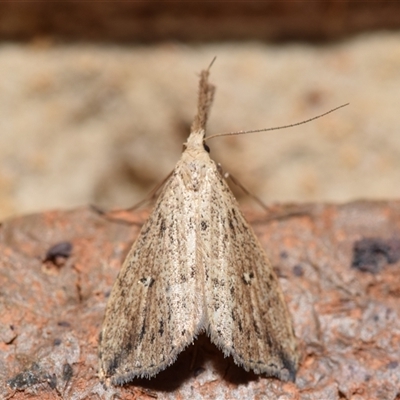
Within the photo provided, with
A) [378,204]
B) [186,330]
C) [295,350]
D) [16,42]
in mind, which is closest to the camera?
[186,330]

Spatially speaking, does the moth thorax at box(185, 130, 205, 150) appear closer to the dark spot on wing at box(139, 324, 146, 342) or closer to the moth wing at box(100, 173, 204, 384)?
the moth wing at box(100, 173, 204, 384)

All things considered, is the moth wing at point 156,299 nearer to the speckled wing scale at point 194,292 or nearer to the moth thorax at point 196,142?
the speckled wing scale at point 194,292

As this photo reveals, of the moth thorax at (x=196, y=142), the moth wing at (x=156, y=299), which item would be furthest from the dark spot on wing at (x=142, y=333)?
the moth thorax at (x=196, y=142)

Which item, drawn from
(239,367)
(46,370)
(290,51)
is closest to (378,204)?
(239,367)

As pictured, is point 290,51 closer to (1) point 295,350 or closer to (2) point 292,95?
(2) point 292,95

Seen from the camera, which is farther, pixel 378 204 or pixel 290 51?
pixel 290 51

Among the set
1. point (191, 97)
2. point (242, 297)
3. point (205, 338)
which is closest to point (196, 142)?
point (242, 297)
